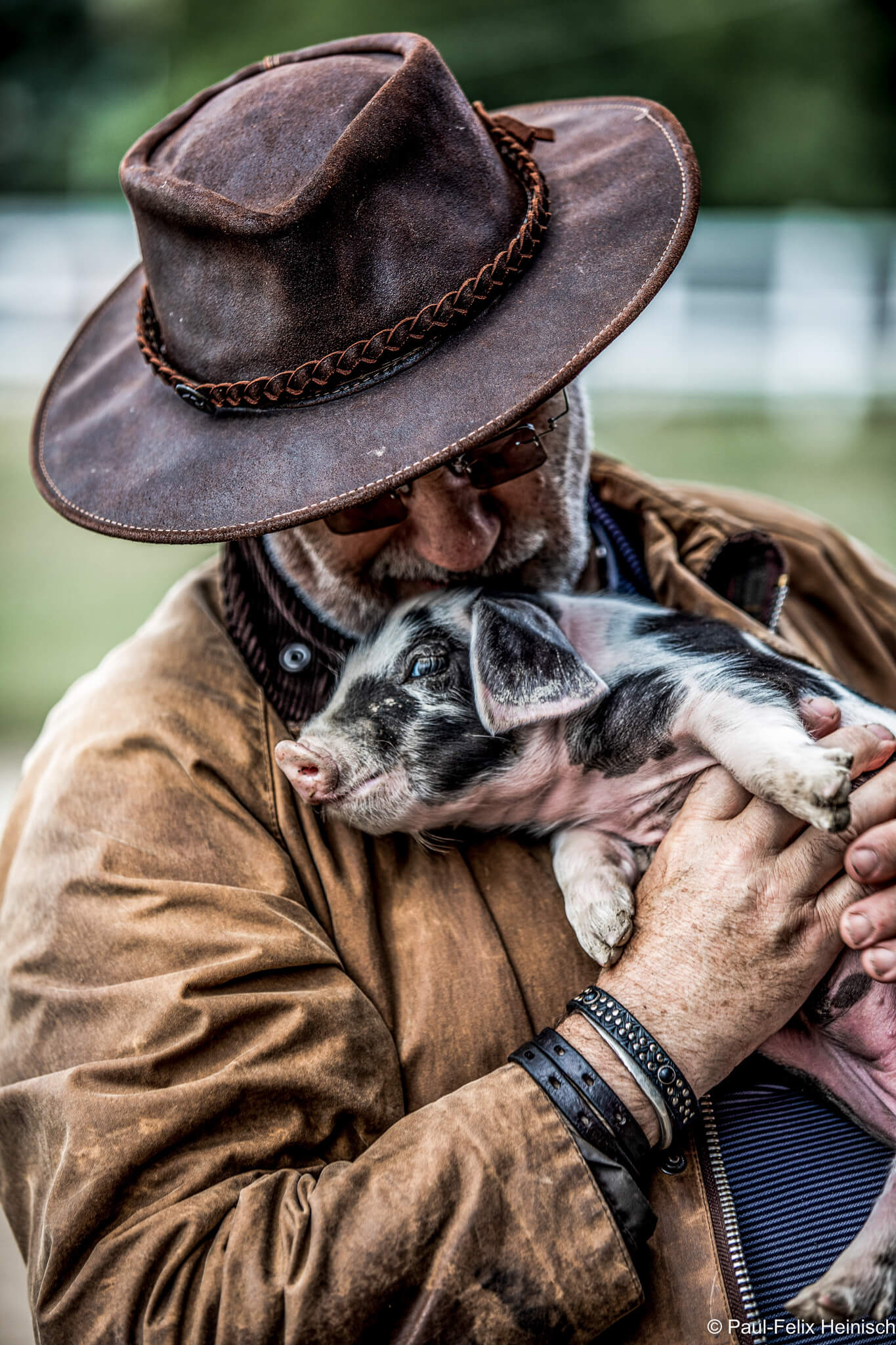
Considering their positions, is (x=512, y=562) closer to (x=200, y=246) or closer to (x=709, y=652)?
(x=709, y=652)

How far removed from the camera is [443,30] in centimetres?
1302

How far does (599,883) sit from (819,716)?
446 millimetres

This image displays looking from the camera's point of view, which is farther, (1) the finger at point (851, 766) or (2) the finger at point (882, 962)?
(1) the finger at point (851, 766)

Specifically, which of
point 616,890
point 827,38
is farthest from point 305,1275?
point 827,38

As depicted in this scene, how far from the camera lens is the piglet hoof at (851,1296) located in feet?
4.82

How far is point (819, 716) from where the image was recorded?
1841mm

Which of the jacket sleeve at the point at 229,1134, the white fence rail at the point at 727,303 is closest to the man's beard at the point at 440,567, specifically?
the jacket sleeve at the point at 229,1134

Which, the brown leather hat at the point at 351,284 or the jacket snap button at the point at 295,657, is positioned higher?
the brown leather hat at the point at 351,284

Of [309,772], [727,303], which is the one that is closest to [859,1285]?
[309,772]

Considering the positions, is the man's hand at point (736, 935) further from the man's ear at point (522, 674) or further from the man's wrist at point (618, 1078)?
the man's ear at point (522, 674)

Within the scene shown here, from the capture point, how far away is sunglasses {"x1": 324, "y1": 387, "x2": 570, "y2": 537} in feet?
5.99

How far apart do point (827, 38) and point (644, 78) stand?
2198 millimetres

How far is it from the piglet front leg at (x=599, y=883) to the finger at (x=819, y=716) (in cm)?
36

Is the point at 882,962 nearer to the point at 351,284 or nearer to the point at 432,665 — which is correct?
the point at 432,665
